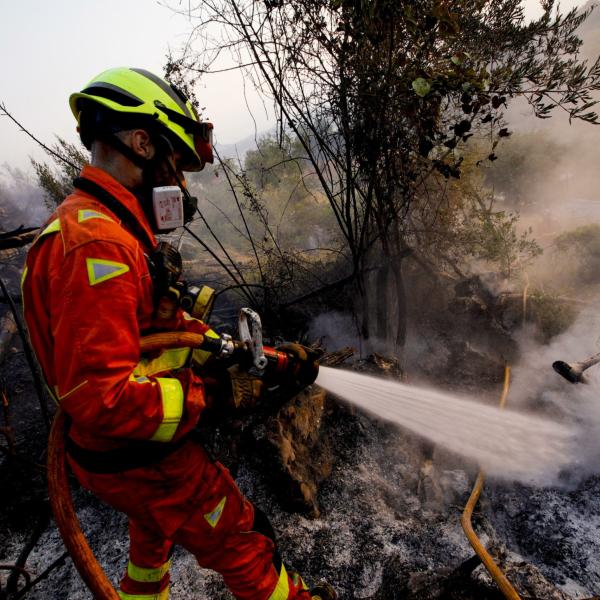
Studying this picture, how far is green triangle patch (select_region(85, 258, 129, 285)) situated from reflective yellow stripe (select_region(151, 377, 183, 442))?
0.49 m

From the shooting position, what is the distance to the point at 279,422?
136 inches

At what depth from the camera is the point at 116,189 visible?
5.37 feet

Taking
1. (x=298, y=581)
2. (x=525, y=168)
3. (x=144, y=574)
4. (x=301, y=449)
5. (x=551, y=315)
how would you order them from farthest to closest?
1. (x=525, y=168)
2. (x=551, y=315)
3. (x=301, y=449)
4. (x=298, y=581)
5. (x=144, y=574)

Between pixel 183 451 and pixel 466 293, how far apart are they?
6.12 meters

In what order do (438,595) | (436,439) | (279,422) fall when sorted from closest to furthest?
(438,595) < (279,422) < (436,439)

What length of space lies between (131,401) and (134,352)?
0.62 ft

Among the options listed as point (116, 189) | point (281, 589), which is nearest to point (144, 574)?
point (281, 589)

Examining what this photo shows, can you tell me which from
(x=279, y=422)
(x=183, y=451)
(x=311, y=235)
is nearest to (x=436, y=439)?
(x=279, y=422)

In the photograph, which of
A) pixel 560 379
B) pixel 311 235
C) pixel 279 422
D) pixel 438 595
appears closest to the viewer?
pixel 438 595

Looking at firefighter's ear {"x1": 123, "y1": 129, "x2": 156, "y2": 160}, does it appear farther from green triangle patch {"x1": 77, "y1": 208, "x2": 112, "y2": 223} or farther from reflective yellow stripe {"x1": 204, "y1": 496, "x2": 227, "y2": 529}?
reflective yellow stripe {"x1": 204, "y1": 496, "x2": 227, "y2": 529}

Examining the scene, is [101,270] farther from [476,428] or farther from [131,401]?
[476,428]

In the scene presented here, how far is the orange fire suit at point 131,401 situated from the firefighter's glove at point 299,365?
53 centimetres

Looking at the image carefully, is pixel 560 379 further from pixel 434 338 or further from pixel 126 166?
pixel 126 166

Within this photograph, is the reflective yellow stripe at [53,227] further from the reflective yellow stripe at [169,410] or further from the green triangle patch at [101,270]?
the reflective yellow stripe at [169,410]
